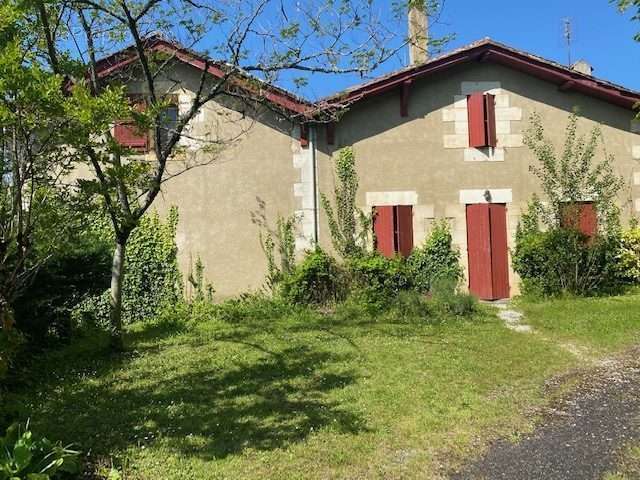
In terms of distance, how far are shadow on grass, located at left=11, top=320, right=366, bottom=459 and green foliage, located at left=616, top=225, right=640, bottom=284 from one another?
749 cm

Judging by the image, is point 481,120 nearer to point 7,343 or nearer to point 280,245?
point 280,245

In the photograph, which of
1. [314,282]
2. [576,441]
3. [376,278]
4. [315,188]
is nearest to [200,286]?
[314,282]

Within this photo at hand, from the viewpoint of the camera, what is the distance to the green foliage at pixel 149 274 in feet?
36.8

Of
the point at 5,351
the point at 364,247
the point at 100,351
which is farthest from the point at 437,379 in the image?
the point at 364,247

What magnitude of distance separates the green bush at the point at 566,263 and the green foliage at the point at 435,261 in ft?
4.41

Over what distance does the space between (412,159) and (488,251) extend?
8.37 feet

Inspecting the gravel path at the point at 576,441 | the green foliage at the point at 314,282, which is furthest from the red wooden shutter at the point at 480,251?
the gravel path at the point at 576,441

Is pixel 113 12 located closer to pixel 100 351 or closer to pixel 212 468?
pixel 100 351

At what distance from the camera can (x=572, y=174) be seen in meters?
11.6

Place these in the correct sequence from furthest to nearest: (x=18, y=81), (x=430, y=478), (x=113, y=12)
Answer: (x=113, y=12)
(x=430, y=478)
(x=18, y=81)

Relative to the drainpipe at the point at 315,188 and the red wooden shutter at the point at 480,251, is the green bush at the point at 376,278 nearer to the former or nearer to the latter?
the drainpipe at the point at 315,188

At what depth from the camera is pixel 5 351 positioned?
4.06 meters

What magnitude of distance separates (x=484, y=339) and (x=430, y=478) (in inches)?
171

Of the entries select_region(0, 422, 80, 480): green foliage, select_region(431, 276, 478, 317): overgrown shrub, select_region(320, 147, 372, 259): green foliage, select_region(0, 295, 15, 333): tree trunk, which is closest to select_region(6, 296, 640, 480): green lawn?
select_region(0, 422, 80, 480): green foliage
